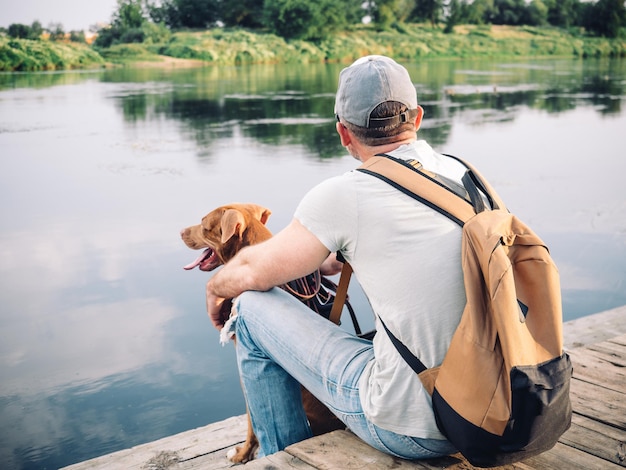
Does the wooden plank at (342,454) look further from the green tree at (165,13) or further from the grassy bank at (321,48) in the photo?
the green tree at (165,13)

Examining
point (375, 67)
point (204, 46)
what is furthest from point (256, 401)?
point (204, 46)

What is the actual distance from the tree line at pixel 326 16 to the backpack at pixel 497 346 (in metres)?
39.7

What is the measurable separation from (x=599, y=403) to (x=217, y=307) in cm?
154

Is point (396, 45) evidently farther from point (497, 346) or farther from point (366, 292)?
point (497, 346)

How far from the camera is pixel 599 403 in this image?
257cm

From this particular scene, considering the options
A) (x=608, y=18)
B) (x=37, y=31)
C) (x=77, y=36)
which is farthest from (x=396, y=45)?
(x=37, y=31)

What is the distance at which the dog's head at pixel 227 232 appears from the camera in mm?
2670

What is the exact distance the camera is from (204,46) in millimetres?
39562

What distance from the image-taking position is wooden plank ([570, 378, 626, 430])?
7.98 feet

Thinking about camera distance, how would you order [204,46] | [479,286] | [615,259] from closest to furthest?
1. [479,286]
2. [615,259]
3. [204,46]

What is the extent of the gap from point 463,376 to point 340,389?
1.56 feet

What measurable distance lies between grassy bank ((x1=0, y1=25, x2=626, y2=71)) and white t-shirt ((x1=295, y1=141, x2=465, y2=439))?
1196 inches

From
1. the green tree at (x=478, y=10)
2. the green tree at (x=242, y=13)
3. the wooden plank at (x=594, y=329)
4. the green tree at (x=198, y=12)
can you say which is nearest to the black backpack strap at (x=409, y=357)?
the wooden plank at (x=594, y=329)

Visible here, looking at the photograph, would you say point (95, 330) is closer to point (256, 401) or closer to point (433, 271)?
point (256, 401)
